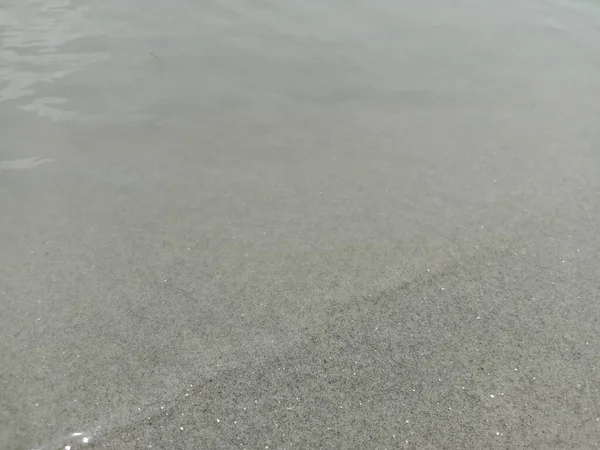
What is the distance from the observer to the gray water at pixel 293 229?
2.00 metres

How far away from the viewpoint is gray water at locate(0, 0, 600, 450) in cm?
200

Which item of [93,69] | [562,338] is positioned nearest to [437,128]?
[562,338]

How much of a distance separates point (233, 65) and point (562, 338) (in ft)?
8.14

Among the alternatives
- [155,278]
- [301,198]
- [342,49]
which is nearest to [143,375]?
[155,278]

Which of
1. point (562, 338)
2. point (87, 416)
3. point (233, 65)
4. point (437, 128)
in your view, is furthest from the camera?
point (233, 65)

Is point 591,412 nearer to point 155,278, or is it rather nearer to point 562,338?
point 562,338

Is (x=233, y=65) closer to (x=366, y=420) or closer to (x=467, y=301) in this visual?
(x=467, y=301)

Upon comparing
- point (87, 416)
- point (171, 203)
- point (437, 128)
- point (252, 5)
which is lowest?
point (87, 416)

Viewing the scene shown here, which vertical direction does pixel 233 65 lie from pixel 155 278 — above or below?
above

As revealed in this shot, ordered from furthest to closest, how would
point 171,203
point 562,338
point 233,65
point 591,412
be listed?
point 233,65 → point 171,203 → point 562,338 → point 591,412

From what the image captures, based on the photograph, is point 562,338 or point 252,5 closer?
point 562,338

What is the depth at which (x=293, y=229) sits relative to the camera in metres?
2.67

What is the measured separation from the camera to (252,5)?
4.32 m

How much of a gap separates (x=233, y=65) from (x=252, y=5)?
853 millimetres
